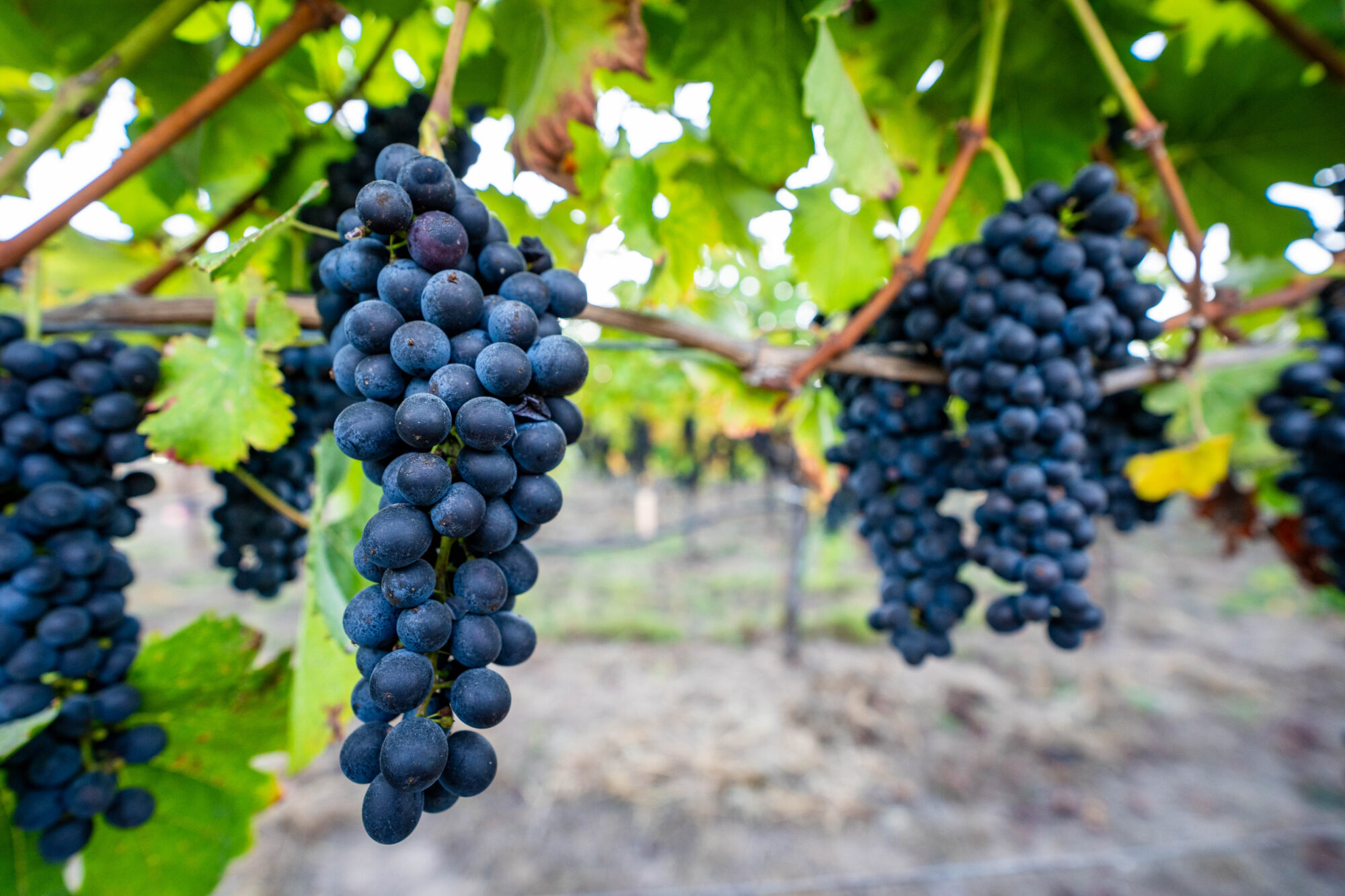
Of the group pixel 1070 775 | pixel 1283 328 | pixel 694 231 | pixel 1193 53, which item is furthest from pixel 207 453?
pixel 1070 775

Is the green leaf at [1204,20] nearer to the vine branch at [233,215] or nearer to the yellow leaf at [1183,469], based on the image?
the yellow leaf at [1183,469]

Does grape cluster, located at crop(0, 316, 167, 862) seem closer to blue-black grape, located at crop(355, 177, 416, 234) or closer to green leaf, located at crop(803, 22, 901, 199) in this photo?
blue-black grape, located at crop(355, 177, 416, 234)

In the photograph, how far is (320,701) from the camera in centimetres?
81

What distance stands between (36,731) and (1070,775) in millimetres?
5067

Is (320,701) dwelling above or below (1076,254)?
below

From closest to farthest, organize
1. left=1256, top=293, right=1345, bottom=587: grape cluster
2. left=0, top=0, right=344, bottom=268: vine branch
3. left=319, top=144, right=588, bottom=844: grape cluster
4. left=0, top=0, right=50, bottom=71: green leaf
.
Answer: left=319, top=144, right=588, bottom=844: grape cluster → left=0, top=0, right=344, bottom=268: vine branch → left=0, top=0, right=50, bottom=71: green leaf → left=1256, top=293, right=1345, bottom=587: grape cluster

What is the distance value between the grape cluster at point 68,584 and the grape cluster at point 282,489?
8.0 inches

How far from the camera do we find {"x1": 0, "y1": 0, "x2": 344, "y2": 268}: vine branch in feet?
2.45

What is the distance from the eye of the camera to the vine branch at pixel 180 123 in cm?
75

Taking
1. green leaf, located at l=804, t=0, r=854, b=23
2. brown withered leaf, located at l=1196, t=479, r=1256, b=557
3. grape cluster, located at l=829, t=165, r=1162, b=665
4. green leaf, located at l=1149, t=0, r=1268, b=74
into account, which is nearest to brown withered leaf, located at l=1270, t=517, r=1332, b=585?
brown withered leaf, located at l=1196, t=479, r=1256, b=557

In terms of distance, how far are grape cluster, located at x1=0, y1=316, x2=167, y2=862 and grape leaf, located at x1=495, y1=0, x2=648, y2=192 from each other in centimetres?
62

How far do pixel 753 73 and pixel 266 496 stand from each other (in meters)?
1.07

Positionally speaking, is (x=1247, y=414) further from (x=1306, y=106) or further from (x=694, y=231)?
(x=694, y=231)

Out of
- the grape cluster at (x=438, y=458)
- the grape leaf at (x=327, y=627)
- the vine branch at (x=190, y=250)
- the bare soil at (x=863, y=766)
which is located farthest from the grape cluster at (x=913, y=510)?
the bare soil at (x=863, y=766)
